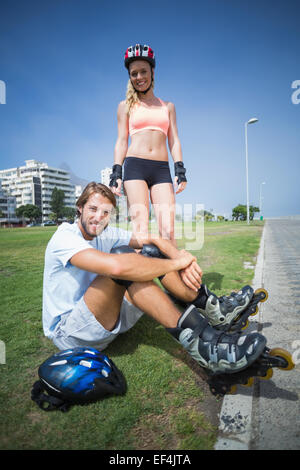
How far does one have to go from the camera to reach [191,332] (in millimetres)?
1857

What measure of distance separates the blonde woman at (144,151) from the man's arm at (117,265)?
1198 mm

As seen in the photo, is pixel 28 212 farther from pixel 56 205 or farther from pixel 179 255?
pixel 179 255

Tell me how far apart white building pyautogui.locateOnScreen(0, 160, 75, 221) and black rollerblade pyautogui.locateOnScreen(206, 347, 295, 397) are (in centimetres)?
12486

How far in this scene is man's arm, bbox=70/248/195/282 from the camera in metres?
1.96

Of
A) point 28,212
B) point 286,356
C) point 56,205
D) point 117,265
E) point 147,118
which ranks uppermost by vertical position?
point 56,205

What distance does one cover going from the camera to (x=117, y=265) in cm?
195

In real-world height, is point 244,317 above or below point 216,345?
below

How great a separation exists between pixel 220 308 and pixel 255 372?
803mm

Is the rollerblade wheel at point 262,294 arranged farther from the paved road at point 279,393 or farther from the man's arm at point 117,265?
the man's arm at point 117,265

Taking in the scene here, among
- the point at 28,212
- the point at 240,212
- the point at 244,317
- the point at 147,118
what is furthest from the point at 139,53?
the point at 28,212

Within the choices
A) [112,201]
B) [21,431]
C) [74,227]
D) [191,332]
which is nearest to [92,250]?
[74,227]

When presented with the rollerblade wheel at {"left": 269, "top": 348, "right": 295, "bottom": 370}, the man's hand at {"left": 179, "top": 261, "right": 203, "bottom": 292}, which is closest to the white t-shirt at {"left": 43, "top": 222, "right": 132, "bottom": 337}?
the man's hand at {"left": 179, "top": 261, "right": 203, "bottom": 292}

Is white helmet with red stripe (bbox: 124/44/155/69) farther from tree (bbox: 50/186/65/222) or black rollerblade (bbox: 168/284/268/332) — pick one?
tree (bbox: 50/186/65/222)
